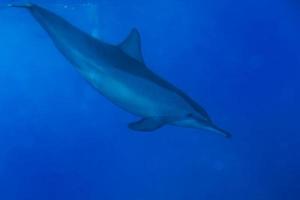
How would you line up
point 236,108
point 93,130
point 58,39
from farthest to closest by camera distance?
point 93,130 → point 236,108 → point 58,39

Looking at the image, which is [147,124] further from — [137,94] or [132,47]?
[132,47]

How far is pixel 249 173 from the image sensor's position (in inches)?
415

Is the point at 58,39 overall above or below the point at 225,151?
below

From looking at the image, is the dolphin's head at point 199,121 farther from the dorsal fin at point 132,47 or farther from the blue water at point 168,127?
the blue water at point 168,127

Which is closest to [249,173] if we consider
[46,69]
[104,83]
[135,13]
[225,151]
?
[225,151]

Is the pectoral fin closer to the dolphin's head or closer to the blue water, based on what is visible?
the dolphin's head

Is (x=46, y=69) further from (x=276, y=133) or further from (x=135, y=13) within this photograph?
(x=276, y=133)

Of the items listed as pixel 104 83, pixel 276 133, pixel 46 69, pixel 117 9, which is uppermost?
pixel 117 9

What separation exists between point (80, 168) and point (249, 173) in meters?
3.96

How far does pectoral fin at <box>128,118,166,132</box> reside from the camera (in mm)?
4195

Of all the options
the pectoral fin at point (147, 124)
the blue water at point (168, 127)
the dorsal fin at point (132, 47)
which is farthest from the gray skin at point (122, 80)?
the blue water at point (168, 127)

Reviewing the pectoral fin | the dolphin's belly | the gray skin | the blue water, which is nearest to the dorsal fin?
the gray skin

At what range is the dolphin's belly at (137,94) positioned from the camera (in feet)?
14.4

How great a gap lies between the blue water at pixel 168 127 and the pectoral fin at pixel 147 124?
5643 millimetres
